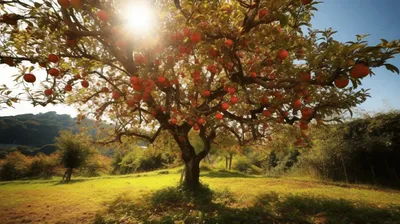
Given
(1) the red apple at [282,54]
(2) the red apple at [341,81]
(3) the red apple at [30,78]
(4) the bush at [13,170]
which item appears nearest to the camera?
(2) the red apple at [341,81]

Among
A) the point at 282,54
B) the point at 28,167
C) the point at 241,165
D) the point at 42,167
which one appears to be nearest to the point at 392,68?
the point at 282,54

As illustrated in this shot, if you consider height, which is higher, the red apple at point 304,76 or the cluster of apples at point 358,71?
the red apple at point 304,76

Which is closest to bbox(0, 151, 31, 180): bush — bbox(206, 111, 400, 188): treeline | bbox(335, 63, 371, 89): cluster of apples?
bbox(206, 111, 400, 188): treeline

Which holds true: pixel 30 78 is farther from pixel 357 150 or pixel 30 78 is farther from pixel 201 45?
pixel 357 150

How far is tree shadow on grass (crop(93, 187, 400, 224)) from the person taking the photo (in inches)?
262

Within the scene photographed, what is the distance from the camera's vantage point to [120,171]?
40812mm

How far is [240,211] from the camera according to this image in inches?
292

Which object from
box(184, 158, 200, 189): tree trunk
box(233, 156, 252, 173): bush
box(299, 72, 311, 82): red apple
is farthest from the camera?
box(233, 156, 252, 173): bush

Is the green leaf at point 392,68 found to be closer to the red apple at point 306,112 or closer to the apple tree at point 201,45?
the apple tree at point 201,45

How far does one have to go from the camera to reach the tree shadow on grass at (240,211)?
6.65 m

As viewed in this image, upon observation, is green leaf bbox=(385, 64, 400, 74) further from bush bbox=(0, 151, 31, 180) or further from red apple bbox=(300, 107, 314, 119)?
bush bbox=(0, 151, 31, 180)

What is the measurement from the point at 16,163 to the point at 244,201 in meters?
36.0

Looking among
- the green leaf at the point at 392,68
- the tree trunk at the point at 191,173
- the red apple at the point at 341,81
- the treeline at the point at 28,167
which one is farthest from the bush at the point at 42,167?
the green leaf at the point at 392,68

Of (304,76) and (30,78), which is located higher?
(304,76)
